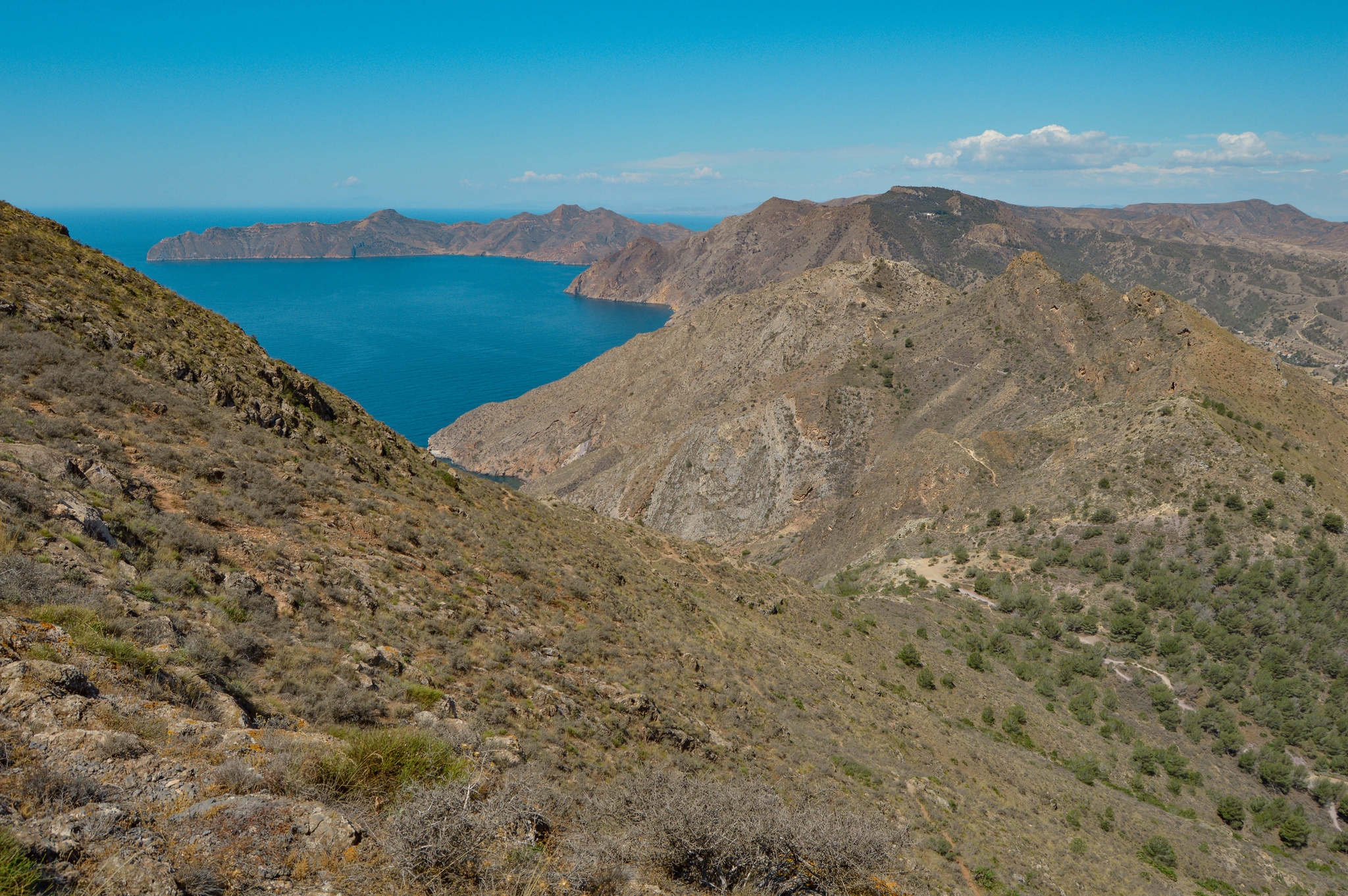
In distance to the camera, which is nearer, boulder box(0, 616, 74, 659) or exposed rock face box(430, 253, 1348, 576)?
boulder box(0, 616, 74, 659)

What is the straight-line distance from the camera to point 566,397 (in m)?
114

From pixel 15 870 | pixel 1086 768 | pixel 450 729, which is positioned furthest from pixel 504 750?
pixel 1086 768

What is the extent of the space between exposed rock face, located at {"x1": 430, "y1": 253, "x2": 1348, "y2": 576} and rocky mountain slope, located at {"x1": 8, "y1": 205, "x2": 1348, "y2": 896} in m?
13.7

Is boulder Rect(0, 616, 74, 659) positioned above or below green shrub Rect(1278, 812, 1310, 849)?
above

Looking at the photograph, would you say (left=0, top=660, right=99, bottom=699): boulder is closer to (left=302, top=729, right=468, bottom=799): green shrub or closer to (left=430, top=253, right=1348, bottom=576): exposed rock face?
(left=302, top=729, right=468, bottom=799): green shrub

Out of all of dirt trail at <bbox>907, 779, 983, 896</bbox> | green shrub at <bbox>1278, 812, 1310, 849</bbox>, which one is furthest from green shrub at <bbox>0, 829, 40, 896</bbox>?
green shrub at <bbox>1278, 812, 1310, 849</bbox>

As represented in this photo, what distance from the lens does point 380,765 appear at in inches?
318

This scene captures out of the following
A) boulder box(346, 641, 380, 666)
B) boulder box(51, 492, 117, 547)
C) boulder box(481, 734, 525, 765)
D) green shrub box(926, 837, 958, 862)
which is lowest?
green shrub box(926, 837, 958, 862)

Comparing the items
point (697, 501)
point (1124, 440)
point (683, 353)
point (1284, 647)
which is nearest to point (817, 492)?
point (697, 501)

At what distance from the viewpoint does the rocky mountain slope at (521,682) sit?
6.67m

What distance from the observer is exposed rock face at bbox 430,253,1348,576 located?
2055 inches

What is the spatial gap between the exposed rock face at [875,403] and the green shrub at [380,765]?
48.7 m

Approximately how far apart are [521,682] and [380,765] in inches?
253

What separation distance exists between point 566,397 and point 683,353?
26.5 meters
